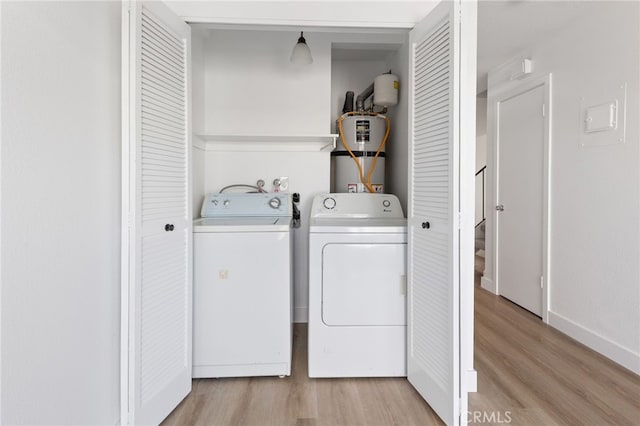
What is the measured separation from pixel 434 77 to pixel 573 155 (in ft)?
5.48

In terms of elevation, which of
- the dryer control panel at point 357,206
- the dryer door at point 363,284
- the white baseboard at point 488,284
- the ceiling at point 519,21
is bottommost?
the white baseboard at point 488,284

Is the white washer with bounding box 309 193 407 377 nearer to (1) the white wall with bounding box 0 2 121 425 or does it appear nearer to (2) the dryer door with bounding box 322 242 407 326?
(2) the dryer door with bounding box 322 242 407 326

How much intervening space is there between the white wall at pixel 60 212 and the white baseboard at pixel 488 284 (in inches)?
142

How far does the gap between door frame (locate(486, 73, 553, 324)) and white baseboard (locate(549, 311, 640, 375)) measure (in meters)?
0.15

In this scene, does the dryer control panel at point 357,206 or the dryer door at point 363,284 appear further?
the dryer control panel at point 357,206

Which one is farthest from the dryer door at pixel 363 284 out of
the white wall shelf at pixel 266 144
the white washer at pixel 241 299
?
the white wall shelf at pixel 266 144

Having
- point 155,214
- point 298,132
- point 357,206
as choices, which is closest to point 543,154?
point 357,206

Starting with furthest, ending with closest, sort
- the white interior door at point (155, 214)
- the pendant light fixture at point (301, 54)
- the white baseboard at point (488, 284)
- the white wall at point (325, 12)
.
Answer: the white baseboard at point (488, 284)
the pendant light fixture at point (301, 54)
the white wall at point (325, 12)
the white interior door at point (155, 214)

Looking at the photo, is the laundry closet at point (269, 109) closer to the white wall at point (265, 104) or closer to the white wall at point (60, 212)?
the white wall at point (265, 104)

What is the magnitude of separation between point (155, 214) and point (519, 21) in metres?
2.87

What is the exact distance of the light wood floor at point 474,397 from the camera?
1735 millimetres

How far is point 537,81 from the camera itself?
121 inches

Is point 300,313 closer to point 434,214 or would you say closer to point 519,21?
point 434,214

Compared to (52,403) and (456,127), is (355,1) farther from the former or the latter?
(52,403)
